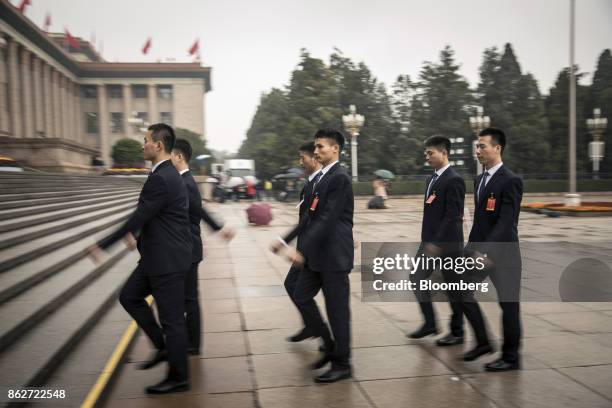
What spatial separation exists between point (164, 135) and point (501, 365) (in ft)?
9.89

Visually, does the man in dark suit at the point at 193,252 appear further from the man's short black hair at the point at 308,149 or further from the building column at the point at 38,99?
the building column at the point at 38,99

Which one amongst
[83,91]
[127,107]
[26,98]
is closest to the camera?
[26,98]

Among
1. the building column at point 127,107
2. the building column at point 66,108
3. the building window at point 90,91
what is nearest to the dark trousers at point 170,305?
the building column at point 66,108

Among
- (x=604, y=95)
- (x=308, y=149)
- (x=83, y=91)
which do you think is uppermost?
(x=83, y=91)

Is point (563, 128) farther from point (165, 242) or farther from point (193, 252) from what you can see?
point (165, 242)

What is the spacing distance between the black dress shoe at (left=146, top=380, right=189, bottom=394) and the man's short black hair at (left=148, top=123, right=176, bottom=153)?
162 centimetres

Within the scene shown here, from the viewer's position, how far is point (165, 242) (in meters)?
3.41

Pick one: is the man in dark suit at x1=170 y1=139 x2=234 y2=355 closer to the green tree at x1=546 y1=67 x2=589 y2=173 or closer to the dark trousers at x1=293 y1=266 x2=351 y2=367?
the dark trousers at x1=293 y1=266 x2=351 y2=367

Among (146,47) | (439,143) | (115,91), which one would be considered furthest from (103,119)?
(439,143)

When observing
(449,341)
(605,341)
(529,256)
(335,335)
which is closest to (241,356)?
(335,335)

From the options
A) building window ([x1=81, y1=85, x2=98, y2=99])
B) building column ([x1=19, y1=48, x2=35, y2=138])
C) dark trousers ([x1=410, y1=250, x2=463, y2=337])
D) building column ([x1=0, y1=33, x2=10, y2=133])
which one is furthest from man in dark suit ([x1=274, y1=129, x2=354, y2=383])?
building window ([x1=81, y1=85, x2=98, y2=99])

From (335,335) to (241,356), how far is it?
1026 millimetres

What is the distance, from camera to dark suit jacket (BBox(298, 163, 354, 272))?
3.57 m

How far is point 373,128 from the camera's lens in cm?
4344
